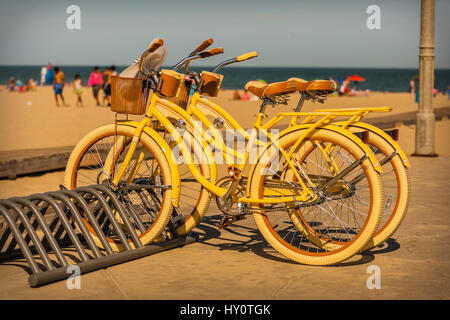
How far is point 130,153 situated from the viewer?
5582 millimetres

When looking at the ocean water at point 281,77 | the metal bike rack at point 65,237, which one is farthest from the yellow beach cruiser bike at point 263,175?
the ocean water at point 281,77

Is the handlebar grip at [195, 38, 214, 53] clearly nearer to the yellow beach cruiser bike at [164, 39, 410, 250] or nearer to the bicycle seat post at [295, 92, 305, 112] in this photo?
the yellow beach cruiser bike at [164, 39, 410, 250]

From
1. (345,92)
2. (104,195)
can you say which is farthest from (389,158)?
(345,92)

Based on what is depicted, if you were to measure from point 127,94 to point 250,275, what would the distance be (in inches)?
63.5

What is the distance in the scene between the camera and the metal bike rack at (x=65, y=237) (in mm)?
4773

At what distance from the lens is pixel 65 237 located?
5781mm

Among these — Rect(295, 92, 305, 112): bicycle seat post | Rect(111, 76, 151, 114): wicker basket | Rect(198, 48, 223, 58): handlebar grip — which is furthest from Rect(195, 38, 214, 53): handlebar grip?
Rect(295, 92, 305, 112): bicycle seat post

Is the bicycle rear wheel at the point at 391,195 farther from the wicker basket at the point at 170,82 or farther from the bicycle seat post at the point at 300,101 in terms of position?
the wicker basket at the point at 170,82

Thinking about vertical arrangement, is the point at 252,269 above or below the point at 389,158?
below

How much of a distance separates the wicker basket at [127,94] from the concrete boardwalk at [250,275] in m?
1.13

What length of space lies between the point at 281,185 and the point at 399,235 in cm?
140

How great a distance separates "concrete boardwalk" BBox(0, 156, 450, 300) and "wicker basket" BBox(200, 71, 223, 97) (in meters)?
1.23

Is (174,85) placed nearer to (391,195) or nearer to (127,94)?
(127,94)
